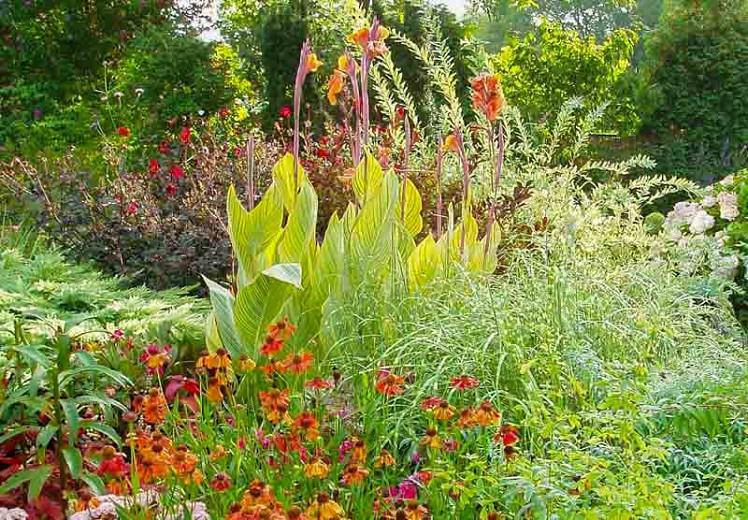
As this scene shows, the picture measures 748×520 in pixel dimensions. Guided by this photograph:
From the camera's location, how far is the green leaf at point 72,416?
2143 mm

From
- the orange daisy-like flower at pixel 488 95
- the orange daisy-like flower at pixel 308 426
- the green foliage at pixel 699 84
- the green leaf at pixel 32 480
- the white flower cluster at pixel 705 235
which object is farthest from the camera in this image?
Answer: the green foliage at pixel 699 84

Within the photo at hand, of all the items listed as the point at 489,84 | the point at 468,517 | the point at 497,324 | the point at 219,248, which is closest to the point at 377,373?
the point at 497,324

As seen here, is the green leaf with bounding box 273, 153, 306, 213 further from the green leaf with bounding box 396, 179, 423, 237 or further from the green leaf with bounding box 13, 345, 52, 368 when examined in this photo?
the green leaf with bounding box 13, 345, 52, 368

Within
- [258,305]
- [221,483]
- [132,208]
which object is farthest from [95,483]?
[132,208]

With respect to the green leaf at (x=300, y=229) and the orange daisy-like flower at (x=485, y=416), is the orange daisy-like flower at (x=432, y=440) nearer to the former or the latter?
the orange daisy-like flower at (x=485, y=416)

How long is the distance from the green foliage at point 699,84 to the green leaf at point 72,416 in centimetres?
800

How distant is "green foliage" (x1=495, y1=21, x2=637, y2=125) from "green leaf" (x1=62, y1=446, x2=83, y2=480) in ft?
23.0

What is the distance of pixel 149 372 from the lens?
2.71m

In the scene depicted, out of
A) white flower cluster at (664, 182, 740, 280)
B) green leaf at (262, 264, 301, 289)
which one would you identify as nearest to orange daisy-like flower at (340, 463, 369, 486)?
green leaf at (262, 264, 301, 289)

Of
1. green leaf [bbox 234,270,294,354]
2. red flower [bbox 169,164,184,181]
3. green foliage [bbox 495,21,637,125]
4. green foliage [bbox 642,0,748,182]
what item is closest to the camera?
green leaf [bbox 234,270,294,354]

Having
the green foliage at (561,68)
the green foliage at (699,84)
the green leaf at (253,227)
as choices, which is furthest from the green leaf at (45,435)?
the green foliage at (699,84)

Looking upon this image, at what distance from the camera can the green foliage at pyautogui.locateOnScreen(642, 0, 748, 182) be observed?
9180 millimetres

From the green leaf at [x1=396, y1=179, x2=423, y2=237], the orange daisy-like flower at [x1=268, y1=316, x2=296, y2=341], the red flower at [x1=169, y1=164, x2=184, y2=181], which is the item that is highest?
the red flower at [x1=169, y1=164, x2=184, y2=181]

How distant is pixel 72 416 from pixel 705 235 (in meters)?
4.01
